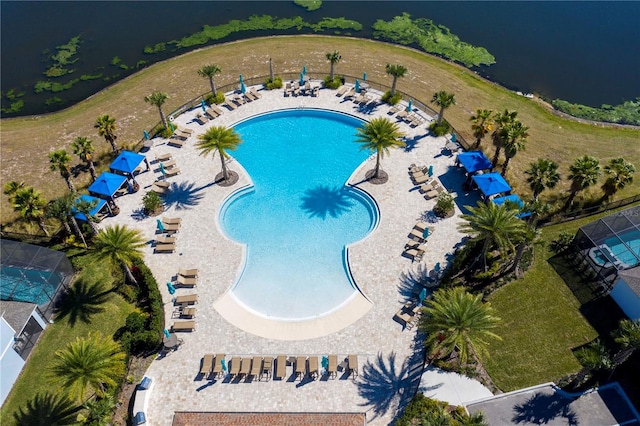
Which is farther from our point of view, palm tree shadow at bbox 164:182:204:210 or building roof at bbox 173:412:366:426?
palm tree shadow at bbox 164:182:204:210

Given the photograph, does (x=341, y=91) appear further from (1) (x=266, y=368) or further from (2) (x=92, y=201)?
(1) (x=266, y=368)

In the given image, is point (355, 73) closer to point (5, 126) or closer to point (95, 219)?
point (95, 219)

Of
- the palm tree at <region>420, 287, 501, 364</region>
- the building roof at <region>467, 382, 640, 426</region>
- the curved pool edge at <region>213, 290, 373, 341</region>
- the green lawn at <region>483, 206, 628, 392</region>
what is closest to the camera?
the palm tree at <region>420, 287, 501, 364</region>

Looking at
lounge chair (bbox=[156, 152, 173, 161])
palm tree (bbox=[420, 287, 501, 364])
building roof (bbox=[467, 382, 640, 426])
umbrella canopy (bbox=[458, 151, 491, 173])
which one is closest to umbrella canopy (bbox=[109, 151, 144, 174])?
lounge chair (bbox=[156, 152, 173, 161])

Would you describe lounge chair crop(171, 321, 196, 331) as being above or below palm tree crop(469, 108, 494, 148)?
below

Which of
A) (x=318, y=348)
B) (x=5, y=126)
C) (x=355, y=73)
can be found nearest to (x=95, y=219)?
(x=318, y=348)

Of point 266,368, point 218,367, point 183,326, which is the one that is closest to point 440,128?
point 266,368

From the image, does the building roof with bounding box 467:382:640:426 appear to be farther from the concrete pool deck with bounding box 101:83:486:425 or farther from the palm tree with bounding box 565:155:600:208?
the palm tree with bounding box 565:155:600:208

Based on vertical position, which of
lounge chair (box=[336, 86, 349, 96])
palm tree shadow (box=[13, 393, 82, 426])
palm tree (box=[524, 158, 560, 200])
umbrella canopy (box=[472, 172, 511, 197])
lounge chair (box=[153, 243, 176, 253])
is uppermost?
lounge chair (box=[336, 86, 349, 96])

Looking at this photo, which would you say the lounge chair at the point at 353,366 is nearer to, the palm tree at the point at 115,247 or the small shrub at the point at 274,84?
the palm tree at the point at 115,247
